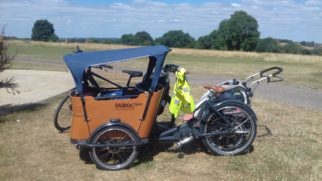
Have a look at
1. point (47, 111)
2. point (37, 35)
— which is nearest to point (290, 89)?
point (47, 111)

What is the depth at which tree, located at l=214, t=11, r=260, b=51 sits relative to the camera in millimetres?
94500

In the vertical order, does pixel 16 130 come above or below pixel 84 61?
below

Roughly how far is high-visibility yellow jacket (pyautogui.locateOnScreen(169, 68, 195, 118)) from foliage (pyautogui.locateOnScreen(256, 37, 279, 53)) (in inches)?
3229

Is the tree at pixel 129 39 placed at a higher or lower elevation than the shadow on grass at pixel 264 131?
lower

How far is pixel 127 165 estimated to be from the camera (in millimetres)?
6668

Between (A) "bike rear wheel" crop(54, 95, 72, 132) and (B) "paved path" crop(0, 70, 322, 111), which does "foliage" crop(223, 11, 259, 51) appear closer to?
(B) "paved path" crop(0, 70, 322, 111)

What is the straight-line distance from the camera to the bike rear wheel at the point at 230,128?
23.0 feet

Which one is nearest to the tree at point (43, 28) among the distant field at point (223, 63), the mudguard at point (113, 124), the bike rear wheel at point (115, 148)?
the distant field at point (223, 63)

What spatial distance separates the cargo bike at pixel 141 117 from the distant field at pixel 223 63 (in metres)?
5.74

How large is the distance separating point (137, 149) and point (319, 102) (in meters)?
7.76

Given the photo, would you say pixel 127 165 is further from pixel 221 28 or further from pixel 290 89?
pixel 221 28

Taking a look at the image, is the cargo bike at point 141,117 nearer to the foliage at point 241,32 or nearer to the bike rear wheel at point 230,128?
the bike rear wheel at point 230,128

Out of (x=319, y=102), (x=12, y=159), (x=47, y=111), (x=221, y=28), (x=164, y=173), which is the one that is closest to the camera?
(x=164, y=173)

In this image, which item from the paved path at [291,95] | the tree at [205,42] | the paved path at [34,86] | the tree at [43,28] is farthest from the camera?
the tree at [205,42]
